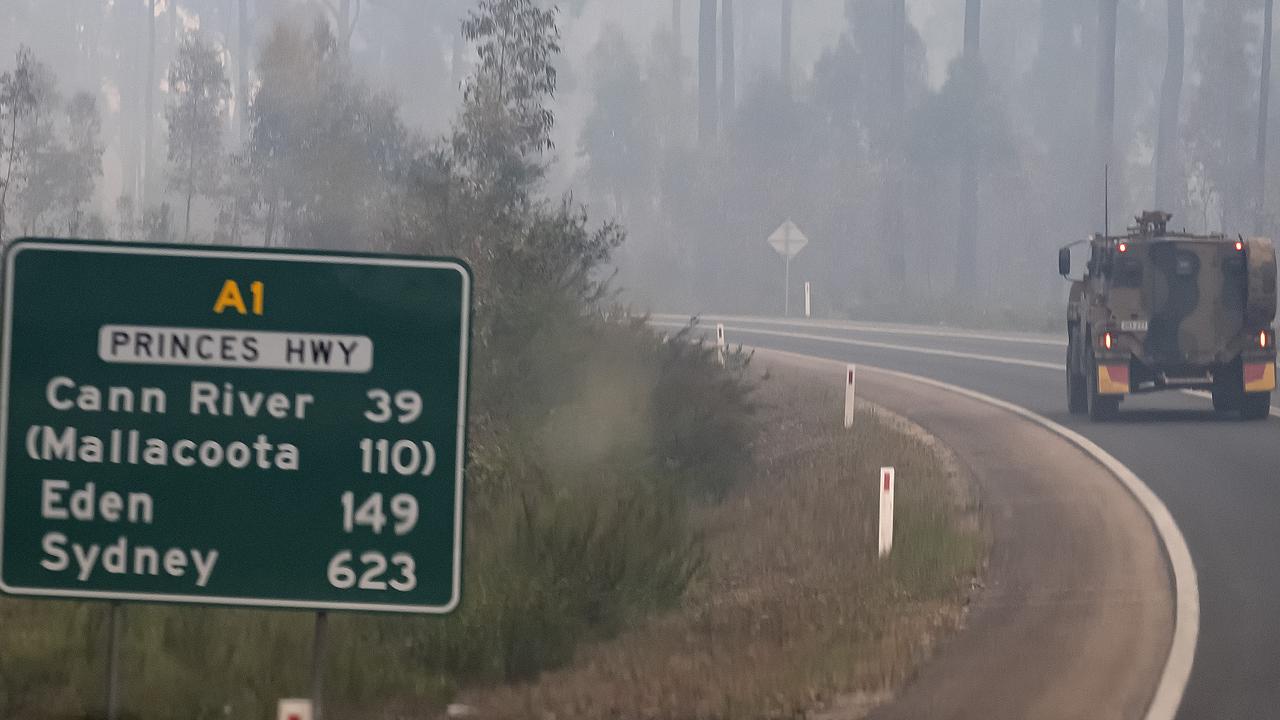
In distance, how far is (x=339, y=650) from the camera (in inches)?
364

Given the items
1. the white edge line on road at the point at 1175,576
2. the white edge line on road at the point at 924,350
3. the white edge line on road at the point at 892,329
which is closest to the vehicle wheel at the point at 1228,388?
the white edge line on road at the point at 924,350

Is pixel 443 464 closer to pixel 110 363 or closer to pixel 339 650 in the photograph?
pixel 110 363

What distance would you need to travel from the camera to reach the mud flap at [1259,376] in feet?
74.1

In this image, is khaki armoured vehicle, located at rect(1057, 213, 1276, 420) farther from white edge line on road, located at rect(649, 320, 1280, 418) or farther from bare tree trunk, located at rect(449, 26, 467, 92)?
bare tree trunk, located at rect(449, 26, 467, 92)

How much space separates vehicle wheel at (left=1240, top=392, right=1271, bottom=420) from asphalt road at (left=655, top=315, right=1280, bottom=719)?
0.19 m

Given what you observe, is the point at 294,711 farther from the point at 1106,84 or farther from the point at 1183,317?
the point at 1106,84

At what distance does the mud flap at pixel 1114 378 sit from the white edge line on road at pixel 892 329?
52.0 ft

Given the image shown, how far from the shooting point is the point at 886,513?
13672 millimetres

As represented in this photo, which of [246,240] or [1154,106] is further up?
[1154,106]

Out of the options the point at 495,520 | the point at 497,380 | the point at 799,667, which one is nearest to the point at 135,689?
the point at 799,667

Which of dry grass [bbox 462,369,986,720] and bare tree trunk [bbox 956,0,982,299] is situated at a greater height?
bare tree trunk [bbox 956,0,982,299]

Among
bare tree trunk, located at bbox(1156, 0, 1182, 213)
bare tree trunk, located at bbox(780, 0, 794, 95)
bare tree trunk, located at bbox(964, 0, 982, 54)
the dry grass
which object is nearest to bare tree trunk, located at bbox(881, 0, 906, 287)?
bare tree trunk, located at bbox(964, 0, 982, 54)

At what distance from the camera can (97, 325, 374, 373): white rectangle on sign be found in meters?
5.22

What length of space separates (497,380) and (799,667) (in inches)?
336
